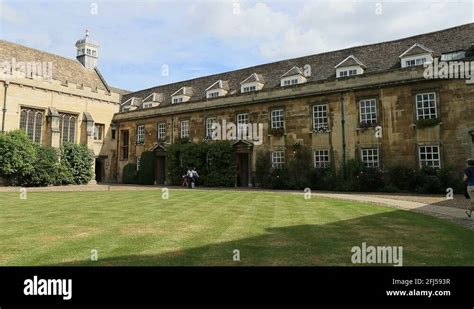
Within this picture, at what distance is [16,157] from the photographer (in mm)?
26344

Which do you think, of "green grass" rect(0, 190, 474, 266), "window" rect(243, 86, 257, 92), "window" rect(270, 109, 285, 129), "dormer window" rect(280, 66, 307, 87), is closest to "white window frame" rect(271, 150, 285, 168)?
"window" rect(270, 109, 285, 129)

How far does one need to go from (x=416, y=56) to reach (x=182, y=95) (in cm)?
2172

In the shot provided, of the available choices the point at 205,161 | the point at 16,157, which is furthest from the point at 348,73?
the point at 16,157

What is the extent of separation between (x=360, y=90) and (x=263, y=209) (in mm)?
15470

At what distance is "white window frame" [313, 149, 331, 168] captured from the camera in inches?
959

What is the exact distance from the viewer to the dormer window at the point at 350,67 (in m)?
24.2

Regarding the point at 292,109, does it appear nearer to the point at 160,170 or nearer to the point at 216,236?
the point at 160,170

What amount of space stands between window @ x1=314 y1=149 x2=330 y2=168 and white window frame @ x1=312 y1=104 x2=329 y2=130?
1.88 meters

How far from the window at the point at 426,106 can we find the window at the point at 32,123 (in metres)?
A: 32.8

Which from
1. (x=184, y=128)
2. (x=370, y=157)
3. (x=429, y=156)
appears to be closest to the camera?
(x=429, y=156)

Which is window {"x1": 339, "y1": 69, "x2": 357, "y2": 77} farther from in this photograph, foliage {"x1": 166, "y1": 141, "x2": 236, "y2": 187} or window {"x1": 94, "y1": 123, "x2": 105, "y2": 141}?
window {"x1": 94, "y1": 123, "x2": 105, "y2": 141}

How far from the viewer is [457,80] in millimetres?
20188
